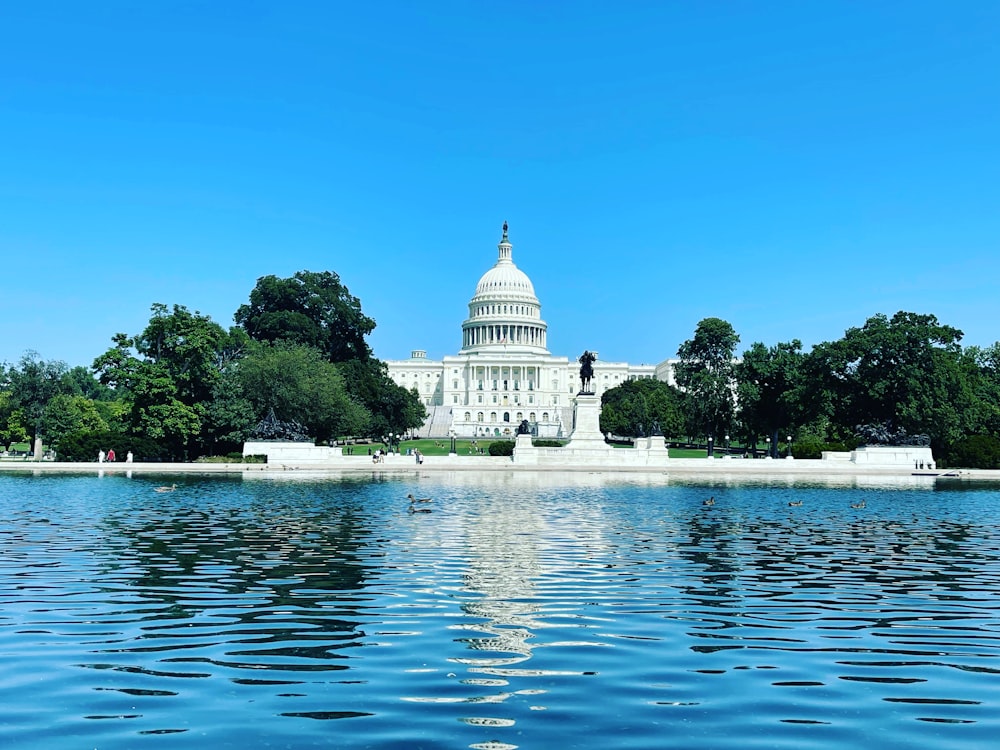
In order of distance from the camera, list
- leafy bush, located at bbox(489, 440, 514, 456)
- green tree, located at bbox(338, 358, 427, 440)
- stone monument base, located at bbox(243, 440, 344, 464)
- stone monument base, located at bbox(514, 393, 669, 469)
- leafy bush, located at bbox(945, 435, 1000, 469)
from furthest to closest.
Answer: green tree, located at bbox(338, 358, 427, 440), leafy bush, located at bbox(489, 440, 514, 456), stone monument base, located at bbox(514, 393, 669, 469), leafy bush, located at bbox(945, 435, 1000, 469), stone monument base, located at bbox(243, 440, 344, 464)

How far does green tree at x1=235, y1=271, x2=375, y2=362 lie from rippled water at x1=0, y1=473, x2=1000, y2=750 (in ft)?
233

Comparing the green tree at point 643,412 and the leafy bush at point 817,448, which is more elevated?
the green tree at point 643,412

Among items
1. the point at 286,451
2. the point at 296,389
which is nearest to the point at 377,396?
the point at 296,389

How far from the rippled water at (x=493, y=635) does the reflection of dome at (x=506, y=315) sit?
16627 centimetres

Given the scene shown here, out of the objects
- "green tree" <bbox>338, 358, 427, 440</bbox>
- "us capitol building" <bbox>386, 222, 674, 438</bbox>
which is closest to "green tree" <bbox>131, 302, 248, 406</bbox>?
"green tree" <bbox>338, 358, 427, 440</bbox>

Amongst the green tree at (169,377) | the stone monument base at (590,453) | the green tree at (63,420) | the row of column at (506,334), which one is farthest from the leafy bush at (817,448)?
the row of column at (506,334)

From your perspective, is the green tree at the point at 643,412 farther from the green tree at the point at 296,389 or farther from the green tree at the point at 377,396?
the green tree at the point at 296,389

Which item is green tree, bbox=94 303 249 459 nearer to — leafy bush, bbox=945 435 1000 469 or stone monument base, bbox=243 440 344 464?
stone monument base, bbox=243 440 344 464

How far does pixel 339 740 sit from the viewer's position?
7.52 meters

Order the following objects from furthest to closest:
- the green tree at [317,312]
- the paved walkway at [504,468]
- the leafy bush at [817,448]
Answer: the green tree at [317,312] < the leafy bush at [817,448] < the paved walkway at [504,468]

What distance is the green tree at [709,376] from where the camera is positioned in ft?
262

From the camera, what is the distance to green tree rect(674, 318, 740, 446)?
79.9 m

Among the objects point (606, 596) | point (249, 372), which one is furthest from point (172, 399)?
point (606, 596)

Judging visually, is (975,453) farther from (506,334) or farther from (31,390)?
(506,334)
